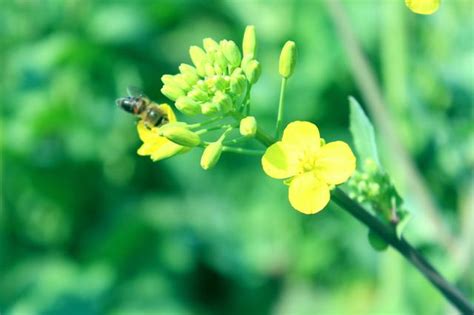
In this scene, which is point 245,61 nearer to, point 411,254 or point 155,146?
point 155,146

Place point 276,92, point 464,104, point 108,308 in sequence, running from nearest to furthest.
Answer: point 464,104, point 108,308, point 276,92

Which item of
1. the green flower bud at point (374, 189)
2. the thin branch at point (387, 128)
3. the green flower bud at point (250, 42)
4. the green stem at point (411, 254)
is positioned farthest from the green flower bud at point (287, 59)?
the thin branch at point (387, 128)

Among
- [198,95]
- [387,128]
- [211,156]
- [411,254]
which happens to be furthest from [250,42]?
[387,128]

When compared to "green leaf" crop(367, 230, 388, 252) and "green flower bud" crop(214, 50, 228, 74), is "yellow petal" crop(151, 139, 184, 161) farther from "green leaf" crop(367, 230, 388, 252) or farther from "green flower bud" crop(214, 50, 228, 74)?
"green leaf" crop(367, 230, 388, 252)

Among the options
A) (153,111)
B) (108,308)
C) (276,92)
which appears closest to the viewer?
(153,111)

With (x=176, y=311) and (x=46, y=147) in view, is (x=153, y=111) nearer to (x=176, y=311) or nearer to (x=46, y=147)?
(x=176, y=311)

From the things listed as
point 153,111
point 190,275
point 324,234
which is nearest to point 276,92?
point 324,234
